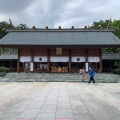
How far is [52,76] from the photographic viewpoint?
27891mm

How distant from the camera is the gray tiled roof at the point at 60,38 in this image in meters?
31.6

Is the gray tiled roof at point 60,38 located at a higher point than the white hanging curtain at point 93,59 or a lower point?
higher

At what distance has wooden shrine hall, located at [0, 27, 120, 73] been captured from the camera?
31.0m

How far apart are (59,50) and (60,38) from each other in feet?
9.05

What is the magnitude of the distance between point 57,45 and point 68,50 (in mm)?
2591

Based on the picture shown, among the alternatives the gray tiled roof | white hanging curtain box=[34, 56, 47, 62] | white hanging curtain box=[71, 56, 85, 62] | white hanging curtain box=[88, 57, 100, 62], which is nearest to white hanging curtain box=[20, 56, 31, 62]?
white hanging curtain box=[34, 56, 47, 62]

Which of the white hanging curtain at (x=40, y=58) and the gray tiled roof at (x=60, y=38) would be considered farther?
the white hanging curtain at (x=40, y=58)

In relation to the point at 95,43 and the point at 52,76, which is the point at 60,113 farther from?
the point at 95,43

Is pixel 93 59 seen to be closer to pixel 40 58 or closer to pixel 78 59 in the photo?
pixel 78 59

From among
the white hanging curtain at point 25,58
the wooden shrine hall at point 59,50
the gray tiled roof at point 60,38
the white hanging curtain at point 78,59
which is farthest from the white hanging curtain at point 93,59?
the white hanging curtain at point 25,58

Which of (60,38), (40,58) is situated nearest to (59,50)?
(60,38)

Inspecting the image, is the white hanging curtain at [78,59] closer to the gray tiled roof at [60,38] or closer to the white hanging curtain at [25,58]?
the gray tiled roof at [60,38]

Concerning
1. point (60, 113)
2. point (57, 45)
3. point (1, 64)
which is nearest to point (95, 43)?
point (57, 45)

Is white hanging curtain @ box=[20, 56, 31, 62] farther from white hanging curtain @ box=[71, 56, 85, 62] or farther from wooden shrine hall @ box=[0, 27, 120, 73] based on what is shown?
white hanging curtain @ box=[71, 56, 85, 62]
